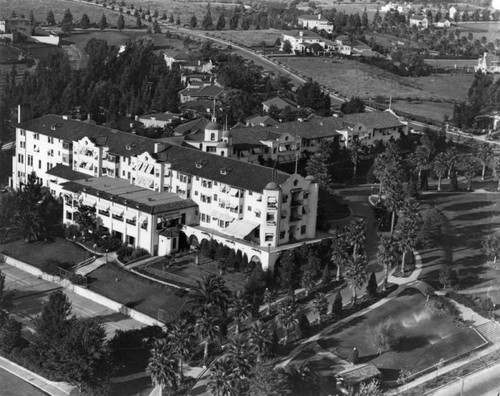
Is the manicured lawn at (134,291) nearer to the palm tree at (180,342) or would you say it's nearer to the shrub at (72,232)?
the shrub at (72,232)

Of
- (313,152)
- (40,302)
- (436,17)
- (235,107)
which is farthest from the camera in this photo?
(436,17)

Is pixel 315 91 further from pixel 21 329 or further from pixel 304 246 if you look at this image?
pixel 21 329

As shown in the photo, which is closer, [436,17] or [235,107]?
[235,107]

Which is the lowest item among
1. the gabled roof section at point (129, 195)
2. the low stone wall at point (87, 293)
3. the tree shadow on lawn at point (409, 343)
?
the low stone wall at point (87, 293)

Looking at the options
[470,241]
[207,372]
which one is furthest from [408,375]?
[470,241]

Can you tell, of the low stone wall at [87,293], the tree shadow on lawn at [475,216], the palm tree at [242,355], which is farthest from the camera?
the tree shadow on lawn at [475,216]

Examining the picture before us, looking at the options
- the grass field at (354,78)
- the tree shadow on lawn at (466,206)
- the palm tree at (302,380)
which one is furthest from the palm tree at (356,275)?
the grass field at (354,78)

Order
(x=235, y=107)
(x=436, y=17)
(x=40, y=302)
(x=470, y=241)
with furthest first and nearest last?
(x=436, y=17) → (x=235, y=107) → (x=470, y=241) → (x=40, y=302)
